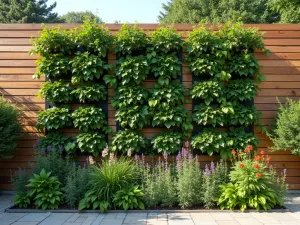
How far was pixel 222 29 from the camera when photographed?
5.38 metres

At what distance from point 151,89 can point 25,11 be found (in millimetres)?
20887

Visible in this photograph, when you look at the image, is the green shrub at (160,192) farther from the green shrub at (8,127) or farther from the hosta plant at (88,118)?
the green shrub at (8,127)

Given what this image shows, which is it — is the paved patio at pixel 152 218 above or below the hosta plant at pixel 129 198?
below

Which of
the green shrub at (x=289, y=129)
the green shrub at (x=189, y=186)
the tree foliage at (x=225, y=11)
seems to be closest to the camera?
the green shrub at (x=189, y=186)

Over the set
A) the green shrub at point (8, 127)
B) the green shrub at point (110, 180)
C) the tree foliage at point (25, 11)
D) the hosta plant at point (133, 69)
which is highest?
the tree foliage at point (25, 11)

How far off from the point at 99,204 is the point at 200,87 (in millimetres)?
2617

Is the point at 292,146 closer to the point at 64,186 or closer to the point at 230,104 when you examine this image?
the point at 230,104

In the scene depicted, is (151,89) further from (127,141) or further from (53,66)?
(53,66)

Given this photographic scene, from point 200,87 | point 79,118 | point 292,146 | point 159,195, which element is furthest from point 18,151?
point 292,146

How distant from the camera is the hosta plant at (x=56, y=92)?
5.17m

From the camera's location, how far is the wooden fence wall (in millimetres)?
5430

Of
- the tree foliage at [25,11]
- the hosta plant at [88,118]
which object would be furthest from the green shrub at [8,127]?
the tree foliage at [25,11]

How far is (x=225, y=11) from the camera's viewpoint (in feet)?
61.4

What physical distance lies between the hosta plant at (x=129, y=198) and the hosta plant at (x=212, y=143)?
1.43 meters
